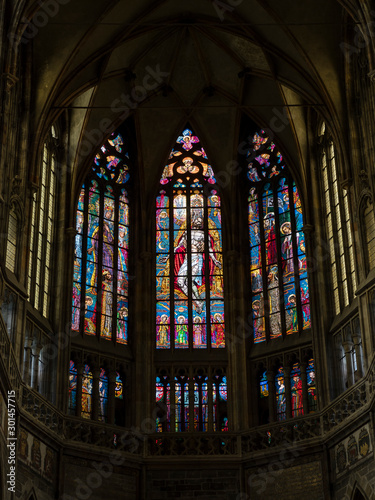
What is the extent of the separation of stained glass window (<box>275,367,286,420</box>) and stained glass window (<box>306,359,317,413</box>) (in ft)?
2.47

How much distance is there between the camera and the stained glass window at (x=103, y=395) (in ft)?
88.0

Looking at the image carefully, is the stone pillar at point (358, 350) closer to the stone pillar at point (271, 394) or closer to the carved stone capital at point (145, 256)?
the stone pillar at point (271, 394)

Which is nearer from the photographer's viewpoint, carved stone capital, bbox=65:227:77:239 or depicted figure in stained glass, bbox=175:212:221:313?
carved stone capital, bbox=65:227:77:239

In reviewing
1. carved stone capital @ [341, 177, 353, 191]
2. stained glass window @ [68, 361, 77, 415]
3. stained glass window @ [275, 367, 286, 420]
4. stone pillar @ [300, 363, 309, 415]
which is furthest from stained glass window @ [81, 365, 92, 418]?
carved stone capital @ [341, 177, 353, 191]

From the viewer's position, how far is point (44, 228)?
27.3 m

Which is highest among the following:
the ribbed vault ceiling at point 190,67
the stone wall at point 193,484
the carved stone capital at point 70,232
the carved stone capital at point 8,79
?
the ribbed vault ceiling at point 190,67

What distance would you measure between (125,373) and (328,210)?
24.4 feet

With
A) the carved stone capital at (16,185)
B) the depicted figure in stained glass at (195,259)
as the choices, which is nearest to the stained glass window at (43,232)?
the carved stone capital at (16,185)

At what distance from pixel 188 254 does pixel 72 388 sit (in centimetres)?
590

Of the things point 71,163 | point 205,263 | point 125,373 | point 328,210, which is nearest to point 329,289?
point 328,210

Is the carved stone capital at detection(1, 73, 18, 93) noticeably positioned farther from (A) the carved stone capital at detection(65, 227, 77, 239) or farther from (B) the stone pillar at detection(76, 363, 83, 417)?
(B) the stone pillar at detection(76, 363, 83, 417)

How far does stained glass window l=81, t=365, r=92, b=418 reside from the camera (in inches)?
1045

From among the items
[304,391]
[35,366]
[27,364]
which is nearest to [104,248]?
[35,366]

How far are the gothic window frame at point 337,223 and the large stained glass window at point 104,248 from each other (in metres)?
6.20
